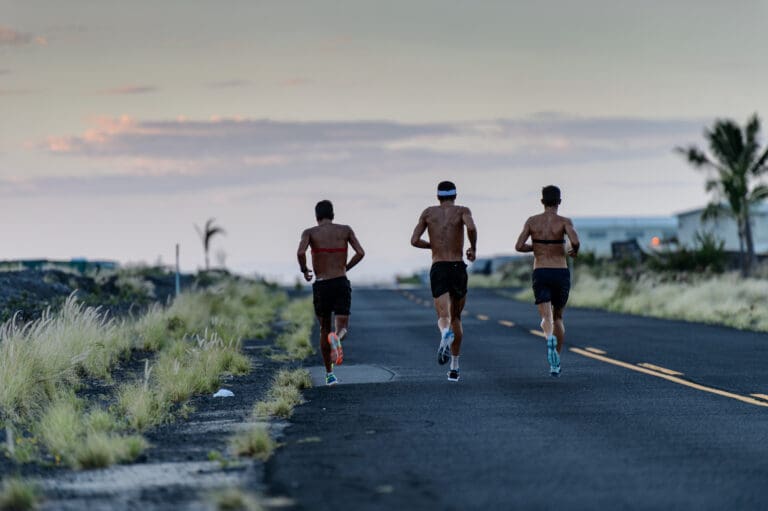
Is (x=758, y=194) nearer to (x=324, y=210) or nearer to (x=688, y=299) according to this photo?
(x=688, y=299)

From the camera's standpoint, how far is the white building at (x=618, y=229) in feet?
323

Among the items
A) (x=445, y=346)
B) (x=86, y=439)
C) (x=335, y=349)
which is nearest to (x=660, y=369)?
(x=445, y=346)

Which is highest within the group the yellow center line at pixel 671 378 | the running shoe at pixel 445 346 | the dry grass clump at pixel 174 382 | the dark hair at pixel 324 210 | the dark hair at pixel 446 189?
the dark hair at pixel 446 189

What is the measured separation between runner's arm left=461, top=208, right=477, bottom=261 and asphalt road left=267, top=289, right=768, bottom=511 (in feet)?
5.03

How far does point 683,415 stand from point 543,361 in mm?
6686

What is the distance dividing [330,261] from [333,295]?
0.40 metres

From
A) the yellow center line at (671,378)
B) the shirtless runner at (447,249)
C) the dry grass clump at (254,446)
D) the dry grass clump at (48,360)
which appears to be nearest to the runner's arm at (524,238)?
the shirtless runner at (447,249)

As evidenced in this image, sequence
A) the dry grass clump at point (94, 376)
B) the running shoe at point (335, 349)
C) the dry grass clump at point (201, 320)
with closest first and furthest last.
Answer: the dry grass clump at point (94, 376), the running shoe at point (335, 349), the dry grass clump at point (201, 320)

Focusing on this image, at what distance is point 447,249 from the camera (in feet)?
46.8

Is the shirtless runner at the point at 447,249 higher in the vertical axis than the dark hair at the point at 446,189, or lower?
lower

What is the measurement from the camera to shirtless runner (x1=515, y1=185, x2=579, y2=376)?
14.8 metres

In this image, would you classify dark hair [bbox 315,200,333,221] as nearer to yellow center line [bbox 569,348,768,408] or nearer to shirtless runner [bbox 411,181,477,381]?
shirtless runner [bbox 411,181,477,381]

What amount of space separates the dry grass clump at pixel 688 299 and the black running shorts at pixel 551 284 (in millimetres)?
11962

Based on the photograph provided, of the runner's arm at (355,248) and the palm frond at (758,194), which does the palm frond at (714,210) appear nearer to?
the palm frond at (758,194)
